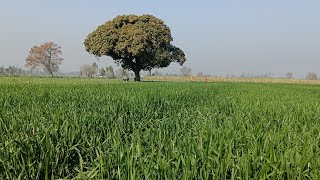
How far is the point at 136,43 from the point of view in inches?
1983

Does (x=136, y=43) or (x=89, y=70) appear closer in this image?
(x=136, y=43)

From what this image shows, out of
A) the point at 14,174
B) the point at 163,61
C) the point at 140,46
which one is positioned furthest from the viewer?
the point at 163,61

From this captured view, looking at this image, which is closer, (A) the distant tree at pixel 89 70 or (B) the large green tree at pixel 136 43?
(B) the large green tree at pixel 136 43

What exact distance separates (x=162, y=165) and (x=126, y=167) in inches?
13.7

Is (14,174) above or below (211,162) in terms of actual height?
below

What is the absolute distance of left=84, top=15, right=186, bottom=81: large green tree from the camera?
51.5 meters

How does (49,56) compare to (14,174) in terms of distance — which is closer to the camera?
(14,174)

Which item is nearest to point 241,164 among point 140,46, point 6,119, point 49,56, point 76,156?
point 76,156

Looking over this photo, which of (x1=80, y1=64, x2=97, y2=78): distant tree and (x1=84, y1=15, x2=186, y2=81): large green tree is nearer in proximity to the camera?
(x1=84, y1=15, x2=186, y2=81): large green tree

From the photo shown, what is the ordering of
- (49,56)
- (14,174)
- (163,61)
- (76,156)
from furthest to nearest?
(49,56) < (163,61) < (76,156) < (14,174)

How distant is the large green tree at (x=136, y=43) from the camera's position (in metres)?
51.5

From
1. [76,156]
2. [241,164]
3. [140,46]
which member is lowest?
[76,156]

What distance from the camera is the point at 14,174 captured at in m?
2.89

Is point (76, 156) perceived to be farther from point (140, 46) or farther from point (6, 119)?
point (140, 46)
